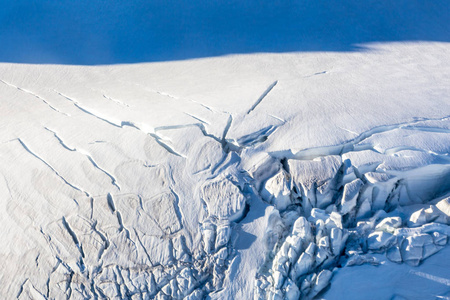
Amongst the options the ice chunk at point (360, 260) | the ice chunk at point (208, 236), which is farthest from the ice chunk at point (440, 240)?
the ice chunk at point (208, 236)

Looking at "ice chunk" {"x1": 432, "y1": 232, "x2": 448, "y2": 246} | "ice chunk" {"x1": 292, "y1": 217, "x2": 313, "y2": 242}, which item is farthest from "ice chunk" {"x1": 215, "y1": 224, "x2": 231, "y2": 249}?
"ice chunk" {"x1": 432, "y1": 232, "x2": 448, "y2": 246}

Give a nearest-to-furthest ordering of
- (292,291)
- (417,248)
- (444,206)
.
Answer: (292,291), (417,248), (444,206)

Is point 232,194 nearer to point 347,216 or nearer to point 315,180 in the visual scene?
point 315,180

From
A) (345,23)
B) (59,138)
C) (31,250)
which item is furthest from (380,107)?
(31,250)

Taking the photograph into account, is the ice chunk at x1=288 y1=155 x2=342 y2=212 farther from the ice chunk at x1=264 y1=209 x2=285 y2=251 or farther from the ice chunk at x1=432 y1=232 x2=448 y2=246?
the ice chunk at x1=432 y1=232 x2=448 y2=246

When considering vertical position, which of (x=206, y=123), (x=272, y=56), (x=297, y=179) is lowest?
(x=297, y=179)

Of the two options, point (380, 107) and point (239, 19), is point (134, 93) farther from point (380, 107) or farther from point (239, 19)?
point (380, 107)

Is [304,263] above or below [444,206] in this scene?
below

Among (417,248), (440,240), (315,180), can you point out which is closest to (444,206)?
(440,240)
